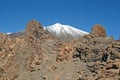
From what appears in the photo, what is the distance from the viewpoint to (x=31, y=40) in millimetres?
96750

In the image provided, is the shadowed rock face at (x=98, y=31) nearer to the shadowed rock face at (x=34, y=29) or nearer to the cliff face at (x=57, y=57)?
the cliff face at (x=57, y=57)

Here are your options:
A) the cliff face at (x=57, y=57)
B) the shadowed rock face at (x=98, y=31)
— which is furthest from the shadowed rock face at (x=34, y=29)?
the shadowed rock face at (x=98, y=31)

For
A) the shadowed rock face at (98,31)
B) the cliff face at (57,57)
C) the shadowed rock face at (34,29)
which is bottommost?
the cliff face at (57,57)

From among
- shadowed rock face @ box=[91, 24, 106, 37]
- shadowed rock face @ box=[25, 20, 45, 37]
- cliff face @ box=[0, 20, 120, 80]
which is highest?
shadowed rock face @ box=[25, 20, 45, 37]

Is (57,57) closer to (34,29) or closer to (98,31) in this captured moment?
(98,31)

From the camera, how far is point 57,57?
8306cm

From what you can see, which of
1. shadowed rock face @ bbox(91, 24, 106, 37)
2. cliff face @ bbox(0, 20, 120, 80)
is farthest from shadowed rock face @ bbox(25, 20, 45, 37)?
shadowed rock face @ bbox(91, 24, 106, 37)

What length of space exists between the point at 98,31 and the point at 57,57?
10733 mm

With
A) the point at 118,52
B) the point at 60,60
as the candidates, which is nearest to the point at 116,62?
the point at 118,52

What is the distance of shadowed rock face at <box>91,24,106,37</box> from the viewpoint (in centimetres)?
7891

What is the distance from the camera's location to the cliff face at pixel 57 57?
6675 cm

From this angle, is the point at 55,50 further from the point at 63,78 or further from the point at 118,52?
the point at 118,52

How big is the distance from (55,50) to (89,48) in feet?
69.7

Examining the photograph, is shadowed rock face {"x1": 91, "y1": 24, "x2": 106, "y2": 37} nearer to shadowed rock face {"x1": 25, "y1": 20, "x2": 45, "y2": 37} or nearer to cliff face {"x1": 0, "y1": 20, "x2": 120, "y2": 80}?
cliff face {"x1": 0, "y1": 20, "x2": 120, "y2": 80}
